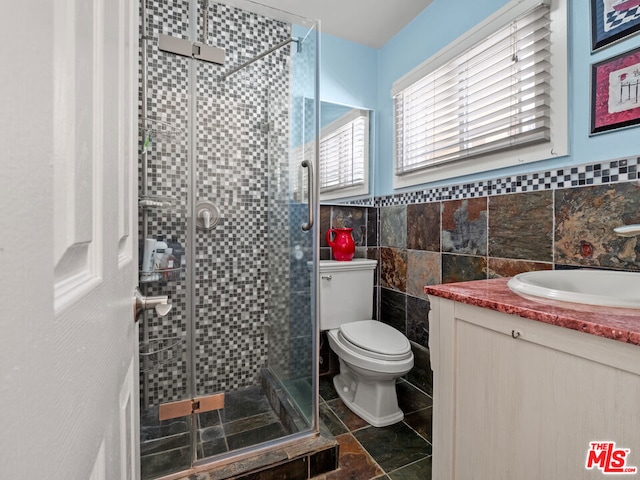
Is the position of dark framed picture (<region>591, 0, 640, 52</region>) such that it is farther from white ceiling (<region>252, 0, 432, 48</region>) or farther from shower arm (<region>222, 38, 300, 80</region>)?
shower arm (<region>222, 38, 300, 80</region>)

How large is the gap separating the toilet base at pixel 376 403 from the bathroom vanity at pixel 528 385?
2.20 ft

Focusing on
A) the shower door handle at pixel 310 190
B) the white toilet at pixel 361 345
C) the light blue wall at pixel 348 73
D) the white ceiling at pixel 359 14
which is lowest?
the white toilet at pixel 361 345

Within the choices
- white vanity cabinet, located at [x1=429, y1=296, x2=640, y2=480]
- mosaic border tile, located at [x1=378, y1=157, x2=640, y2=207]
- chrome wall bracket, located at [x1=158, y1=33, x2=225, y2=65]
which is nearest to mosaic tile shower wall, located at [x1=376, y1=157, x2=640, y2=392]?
mosaic border tile, located at [x1=378, y1=157, x2=640, y2=207]

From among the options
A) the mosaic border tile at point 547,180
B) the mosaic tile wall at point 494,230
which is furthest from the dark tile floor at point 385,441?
the mosaic border tile at point 547,180

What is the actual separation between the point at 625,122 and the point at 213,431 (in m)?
2.16

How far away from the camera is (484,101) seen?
5.24ft

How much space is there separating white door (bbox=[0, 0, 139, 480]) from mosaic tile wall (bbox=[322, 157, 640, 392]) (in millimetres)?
1515

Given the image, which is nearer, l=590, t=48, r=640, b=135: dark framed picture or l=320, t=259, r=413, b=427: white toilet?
l=590, t=48, r=640, b=135: dark framed picture

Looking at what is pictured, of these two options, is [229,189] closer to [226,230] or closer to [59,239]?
[226,230]

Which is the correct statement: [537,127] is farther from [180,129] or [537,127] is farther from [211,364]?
[211,364]

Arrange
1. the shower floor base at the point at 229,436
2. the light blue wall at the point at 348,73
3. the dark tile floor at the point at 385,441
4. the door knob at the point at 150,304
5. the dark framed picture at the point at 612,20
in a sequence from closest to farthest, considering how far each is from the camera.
Answer: the door knob at the point at 150,304 < the dark framed picture at the point at 612,20 < the shower floor base at the point at 229,436 < the dark tile floor at the point at 385,441 < the light blue wall at the point at 348,73

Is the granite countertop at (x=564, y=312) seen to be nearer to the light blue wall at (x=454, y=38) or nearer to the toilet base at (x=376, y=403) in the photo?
the light blue wall at (x=454, y=38)

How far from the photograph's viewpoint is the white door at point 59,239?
16cm

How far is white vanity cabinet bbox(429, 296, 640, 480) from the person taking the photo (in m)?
0.61
